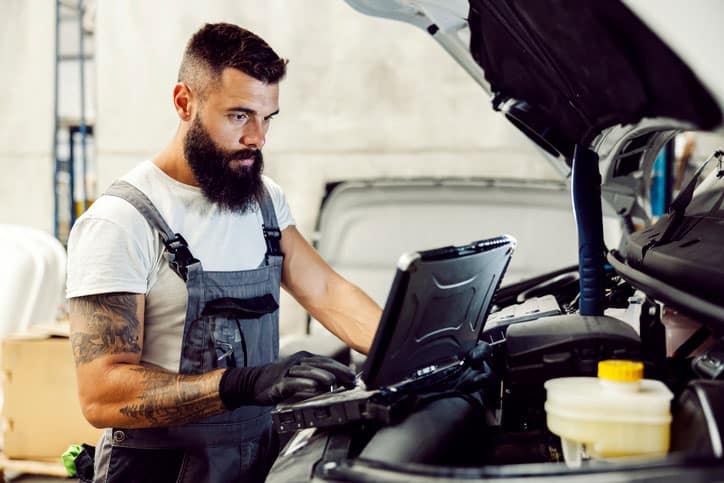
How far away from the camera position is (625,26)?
83 cm

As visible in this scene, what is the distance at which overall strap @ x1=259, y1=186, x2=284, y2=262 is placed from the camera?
1.78m

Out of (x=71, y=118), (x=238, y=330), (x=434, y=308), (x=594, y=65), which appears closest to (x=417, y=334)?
(x=434, y=308)

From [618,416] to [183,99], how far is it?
1286mm

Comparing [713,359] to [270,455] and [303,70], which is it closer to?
[270,455]

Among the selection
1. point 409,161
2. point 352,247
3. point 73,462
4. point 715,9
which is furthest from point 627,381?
point 409,161

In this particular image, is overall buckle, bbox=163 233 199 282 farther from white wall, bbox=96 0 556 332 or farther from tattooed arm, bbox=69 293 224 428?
white wall, bbox=96 0 556 332

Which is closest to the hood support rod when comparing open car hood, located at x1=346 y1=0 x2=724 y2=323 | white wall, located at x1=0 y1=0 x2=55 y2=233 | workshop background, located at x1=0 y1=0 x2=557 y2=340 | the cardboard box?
open car hood, located at x1=346 y1=0 x2=724 y2=323

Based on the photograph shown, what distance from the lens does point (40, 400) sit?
3.12m

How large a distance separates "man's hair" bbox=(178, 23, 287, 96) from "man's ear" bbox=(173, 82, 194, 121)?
0.02 m

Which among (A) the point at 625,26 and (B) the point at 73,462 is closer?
(A) the point at 625,26

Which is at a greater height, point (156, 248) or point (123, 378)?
point (156, 248)

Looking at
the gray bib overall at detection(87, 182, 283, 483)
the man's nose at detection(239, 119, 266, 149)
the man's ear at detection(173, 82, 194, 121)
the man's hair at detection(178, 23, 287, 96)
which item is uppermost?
the man's hair at detection(178, 23, 287, 96)

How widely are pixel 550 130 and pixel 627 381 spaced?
0.76 meters

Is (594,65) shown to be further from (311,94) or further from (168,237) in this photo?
(311,94)
